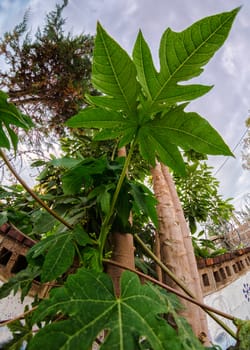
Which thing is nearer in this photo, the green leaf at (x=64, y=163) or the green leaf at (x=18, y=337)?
the green leaf at (x=18, y=337)

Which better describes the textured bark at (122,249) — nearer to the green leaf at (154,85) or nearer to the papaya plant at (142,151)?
the papaya plant at (142,151)

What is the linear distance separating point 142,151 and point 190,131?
17 centimetres

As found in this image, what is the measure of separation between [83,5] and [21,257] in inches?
109

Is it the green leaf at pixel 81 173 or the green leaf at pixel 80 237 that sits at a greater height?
the green leaf at pixel 81 173

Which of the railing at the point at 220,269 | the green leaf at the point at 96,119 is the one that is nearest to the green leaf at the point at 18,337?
the green leaf at the point at 96,119

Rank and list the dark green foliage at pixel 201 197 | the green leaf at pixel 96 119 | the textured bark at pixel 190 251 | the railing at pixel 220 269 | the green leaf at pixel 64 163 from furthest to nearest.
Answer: the dark green foliage at pixel 201 197 → the railing at pixel 220 269 → the textured bark at pixel 190 251 → the green leaf at pixel 64 163 → the green leaf at pixel 96 119

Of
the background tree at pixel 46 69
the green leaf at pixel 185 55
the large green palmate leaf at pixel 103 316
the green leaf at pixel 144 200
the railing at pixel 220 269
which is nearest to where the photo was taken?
the large green palmate leaf at pixel 103 316

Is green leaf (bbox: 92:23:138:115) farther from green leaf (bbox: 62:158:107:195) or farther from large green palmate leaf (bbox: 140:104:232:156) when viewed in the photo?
green leaf (bbox: 62:158:107:195)

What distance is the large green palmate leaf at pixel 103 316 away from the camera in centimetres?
30

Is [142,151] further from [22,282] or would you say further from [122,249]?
[22,282]

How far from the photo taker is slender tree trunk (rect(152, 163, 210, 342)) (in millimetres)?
856

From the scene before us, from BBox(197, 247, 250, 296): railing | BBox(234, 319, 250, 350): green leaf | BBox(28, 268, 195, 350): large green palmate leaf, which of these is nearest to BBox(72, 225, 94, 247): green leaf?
BBox(28, 268, 195, 350): large green palmate leaf

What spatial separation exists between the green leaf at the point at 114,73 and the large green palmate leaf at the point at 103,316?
377 millimetres

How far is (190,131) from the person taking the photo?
1.69 ft
